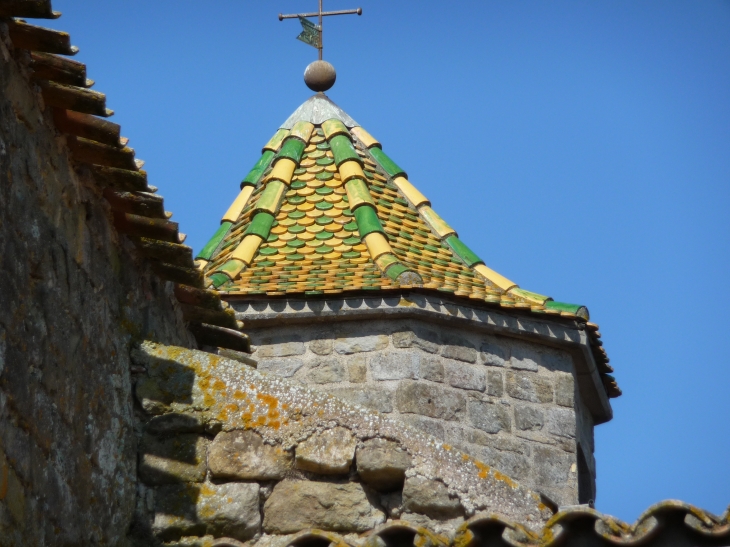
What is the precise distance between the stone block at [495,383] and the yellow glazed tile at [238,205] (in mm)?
2073

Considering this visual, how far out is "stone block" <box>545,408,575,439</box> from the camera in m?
8.32

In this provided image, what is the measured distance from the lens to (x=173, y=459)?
489 cm

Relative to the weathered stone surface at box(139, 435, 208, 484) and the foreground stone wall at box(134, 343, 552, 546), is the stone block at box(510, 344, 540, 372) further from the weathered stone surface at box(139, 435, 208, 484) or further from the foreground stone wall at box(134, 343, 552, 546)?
the weathered stone surface at box(139, 435, 208, 484)

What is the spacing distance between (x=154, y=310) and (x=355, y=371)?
2.98m

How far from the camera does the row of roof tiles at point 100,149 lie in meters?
4.03

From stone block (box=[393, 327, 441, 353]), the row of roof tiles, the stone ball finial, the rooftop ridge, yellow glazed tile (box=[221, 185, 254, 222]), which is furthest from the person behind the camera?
the stone ball finial

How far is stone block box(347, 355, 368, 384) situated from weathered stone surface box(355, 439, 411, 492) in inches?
127

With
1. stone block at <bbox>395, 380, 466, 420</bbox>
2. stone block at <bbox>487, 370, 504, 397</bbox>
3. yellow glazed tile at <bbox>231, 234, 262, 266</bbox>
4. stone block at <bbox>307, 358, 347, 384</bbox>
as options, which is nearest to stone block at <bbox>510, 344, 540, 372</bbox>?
stone block at <bbox>487, 370, 504, 397</bbox>

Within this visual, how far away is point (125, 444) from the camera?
478 cm

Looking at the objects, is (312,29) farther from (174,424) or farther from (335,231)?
(174,424)

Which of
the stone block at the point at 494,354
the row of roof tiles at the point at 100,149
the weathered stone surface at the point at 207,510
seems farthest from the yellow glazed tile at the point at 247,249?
the weathered stone surface at the point at 207,510

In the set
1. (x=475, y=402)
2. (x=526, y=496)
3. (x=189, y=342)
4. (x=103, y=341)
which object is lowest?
(x=526, y=496)

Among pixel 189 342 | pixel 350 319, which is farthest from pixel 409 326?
pixel 189 342

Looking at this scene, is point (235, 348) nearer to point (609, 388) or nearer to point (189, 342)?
point (189, 342)
